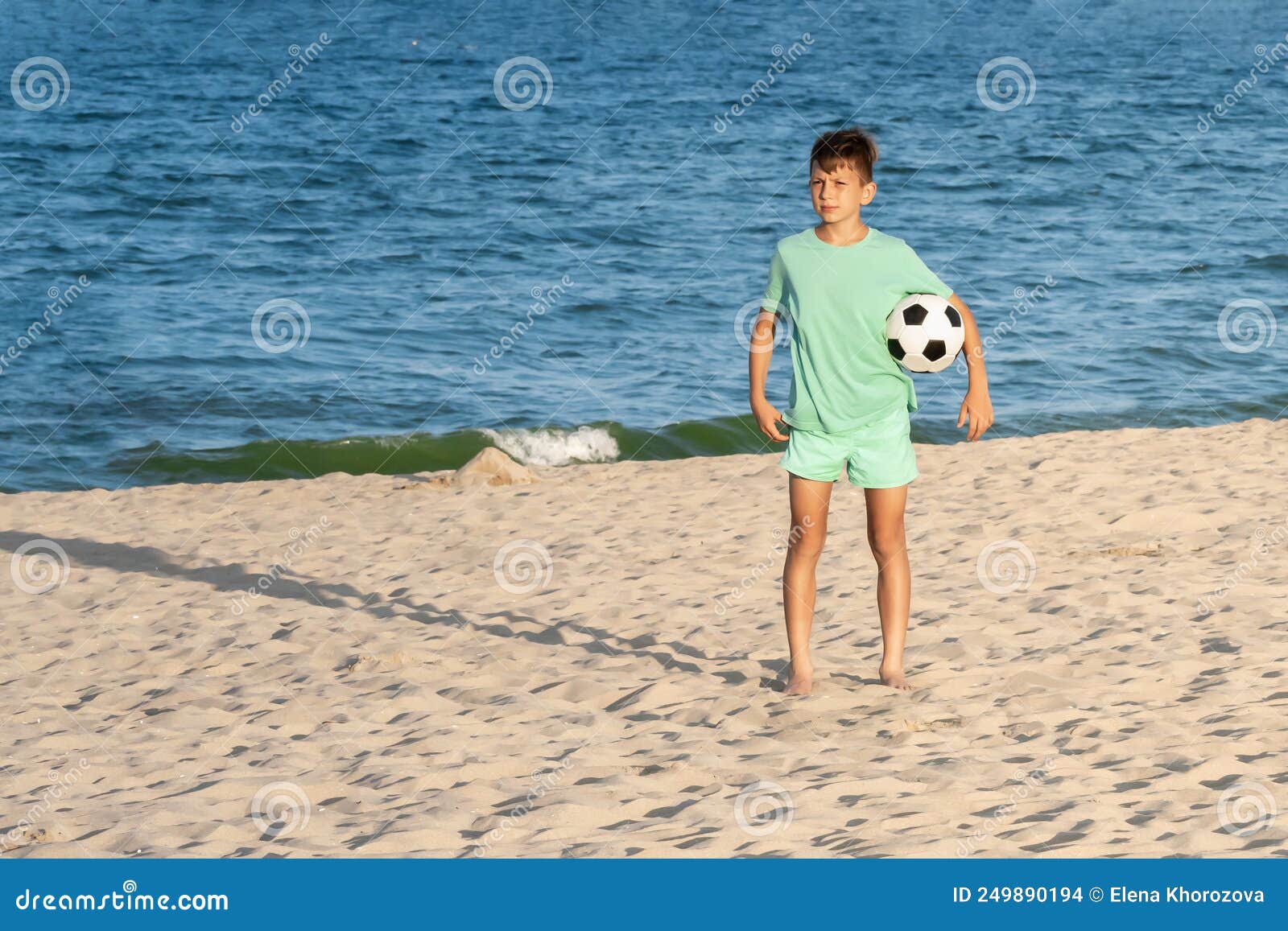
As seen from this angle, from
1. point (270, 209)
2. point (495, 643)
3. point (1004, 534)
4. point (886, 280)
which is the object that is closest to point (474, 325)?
point (270, 209)

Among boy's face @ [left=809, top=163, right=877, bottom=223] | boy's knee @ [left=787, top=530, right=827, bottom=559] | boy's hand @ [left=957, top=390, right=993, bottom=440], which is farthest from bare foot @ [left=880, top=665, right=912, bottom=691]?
boy's face @ [left=809, top=163, right=877, bottom=223]

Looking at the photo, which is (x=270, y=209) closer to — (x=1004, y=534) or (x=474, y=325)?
(x=474, y=325)

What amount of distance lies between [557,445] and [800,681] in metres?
7.32

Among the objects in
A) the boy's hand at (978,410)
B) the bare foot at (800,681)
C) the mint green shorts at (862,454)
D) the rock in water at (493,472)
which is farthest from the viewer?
→ the rock in water at (493,472)

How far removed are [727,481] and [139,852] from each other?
252 inches

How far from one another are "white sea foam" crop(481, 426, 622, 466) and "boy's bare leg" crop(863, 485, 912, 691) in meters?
7.09

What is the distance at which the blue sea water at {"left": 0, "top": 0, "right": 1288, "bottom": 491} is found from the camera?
42.5ft

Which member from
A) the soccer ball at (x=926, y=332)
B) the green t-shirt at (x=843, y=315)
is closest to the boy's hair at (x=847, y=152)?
the green t-shirt at (x=843, y=315)

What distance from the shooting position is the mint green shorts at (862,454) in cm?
449

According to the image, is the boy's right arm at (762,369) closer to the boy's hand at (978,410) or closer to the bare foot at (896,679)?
the boy's hand at (978,410)

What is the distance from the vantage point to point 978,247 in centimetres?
1934

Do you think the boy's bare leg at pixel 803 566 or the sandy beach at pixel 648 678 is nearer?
the sandy beach at pixel 648 678

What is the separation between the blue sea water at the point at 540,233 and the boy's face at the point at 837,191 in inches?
305

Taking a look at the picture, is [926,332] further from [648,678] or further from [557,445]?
[557,445]
